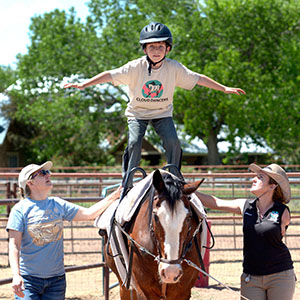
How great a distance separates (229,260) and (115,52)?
21.6 m

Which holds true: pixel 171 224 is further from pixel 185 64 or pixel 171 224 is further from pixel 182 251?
pixel 185 64

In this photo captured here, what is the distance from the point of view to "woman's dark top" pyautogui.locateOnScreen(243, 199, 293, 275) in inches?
163

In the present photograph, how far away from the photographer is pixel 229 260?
998cm

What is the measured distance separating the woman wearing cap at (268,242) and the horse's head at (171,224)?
64 centimetres

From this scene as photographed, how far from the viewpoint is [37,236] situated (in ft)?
13.3

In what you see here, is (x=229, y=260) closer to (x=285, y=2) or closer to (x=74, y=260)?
(x=74, y=260)

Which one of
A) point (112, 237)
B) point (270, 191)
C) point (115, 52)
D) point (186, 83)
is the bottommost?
point (112, 237)

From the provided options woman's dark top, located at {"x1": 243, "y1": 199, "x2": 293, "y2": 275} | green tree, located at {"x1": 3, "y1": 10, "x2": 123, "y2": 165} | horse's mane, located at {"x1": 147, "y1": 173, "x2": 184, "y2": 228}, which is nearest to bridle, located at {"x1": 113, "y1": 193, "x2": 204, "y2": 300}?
horse's mane, located at {"x1": 147, "y1": 173, "x2": 184, "y2": 228}

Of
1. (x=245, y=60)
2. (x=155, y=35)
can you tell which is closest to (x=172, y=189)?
(x=155, y=35)

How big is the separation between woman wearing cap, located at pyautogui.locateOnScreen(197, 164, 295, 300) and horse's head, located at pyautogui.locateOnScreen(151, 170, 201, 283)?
2.09ft

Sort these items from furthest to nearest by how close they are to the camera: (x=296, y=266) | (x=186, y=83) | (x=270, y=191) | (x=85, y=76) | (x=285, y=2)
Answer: (x=85, y=76)
(x=285, y=2)
(x=296, y=266)
(x=186, y=83)
(x=270, y=191)

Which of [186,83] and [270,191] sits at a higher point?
[186,83]

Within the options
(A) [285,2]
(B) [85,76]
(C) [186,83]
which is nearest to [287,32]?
(A) [285,2]

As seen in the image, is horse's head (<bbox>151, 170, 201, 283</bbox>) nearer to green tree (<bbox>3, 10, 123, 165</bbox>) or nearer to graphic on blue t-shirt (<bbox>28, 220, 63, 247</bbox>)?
graphic on blue t-shirt (<bbox>28, 220, 63, 247</bbox>)
